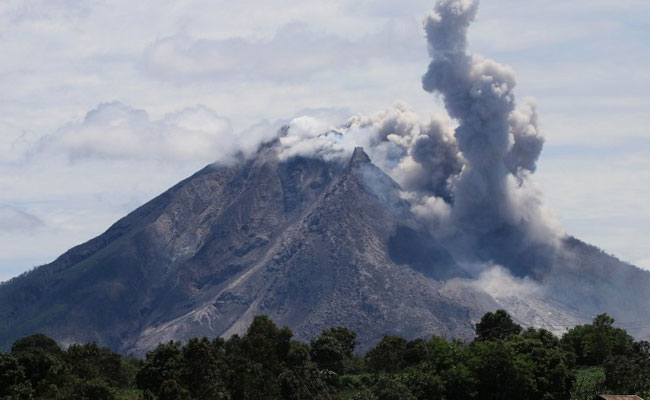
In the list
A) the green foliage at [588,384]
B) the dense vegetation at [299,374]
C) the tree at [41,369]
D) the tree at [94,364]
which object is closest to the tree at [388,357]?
the dense vegetation at [299,374]

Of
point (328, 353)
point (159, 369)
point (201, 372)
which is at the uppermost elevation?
point (328, 353)

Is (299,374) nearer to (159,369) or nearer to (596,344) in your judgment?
(159,369)

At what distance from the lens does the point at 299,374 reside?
156 m

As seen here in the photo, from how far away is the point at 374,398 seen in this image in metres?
147

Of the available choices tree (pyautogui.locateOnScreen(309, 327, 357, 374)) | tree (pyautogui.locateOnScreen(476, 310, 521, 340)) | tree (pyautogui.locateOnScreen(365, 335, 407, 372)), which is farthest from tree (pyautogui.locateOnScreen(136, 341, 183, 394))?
tree (pyautogui.locateOnScreen(476, 310, 521, 340))

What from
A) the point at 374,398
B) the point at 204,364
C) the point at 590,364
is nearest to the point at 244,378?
the point at 204,364

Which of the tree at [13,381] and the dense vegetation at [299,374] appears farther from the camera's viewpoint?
the dense vegetation at [299,374]

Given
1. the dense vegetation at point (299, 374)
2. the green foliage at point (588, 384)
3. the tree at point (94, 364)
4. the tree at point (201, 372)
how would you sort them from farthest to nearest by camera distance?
the green foliage at point (588, 384)
the tree at point (94, 364)
the dense vegetation at point (299, 374)
the tree at point (201, 372)

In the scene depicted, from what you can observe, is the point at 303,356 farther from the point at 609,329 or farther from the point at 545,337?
the point at 609,329

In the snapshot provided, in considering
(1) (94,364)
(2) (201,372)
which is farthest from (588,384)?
(1) (94,364)

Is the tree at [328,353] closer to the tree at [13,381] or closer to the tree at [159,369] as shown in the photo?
the tree at [159,369]

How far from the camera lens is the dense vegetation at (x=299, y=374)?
138250mm

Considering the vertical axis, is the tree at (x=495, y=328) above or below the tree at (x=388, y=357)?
above

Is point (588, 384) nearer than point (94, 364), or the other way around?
point (588, 384)
